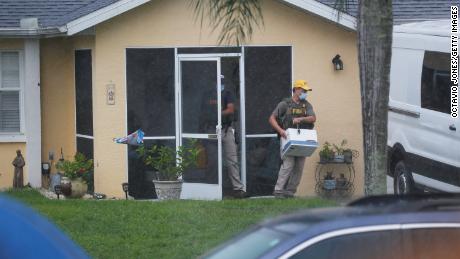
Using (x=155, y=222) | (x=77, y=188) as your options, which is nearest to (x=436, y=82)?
(x=155, y=222)

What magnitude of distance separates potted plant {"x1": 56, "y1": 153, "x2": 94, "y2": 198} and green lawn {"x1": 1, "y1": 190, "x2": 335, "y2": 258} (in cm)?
160

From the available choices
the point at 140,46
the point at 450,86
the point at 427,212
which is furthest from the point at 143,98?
the point at 427,212

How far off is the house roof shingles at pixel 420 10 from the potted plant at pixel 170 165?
137 inches

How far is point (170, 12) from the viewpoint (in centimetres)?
1595

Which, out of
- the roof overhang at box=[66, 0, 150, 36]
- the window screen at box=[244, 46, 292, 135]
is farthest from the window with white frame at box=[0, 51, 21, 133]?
the window screen at box=[244, 46, 292, 135]

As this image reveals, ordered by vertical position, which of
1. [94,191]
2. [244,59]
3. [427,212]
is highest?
[244,59]

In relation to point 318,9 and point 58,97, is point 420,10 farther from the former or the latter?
point 58,97

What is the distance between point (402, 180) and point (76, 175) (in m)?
5.64

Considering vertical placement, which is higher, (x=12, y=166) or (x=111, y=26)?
(x=111, y=26)

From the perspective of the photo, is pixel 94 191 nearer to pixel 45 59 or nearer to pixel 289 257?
pixel 45 59

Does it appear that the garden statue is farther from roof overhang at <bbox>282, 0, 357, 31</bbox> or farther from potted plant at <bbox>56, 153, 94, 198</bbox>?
roof overhang at <bbox>282, 0, 357, 31</bbox>

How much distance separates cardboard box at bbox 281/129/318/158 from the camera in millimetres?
14461

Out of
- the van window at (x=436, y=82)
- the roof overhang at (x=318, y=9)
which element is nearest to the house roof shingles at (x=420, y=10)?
the roof overhang at (x=318, y=9)

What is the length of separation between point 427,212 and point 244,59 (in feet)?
37.3
